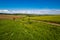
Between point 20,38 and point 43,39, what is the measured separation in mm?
3424

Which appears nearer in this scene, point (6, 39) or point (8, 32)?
point (6, 39)

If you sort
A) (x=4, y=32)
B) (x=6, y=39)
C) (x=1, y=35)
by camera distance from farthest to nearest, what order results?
(x=4, y=32) → (x=1, y=35) → (x=6, y=39)

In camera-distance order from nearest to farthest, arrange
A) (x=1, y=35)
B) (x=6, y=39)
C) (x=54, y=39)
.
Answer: (x=6, y=39) < (x=1, y=35) < (x=54, y=39)

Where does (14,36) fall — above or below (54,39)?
above

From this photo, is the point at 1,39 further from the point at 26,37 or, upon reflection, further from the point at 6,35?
the point at 26,37

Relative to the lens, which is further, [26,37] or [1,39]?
[26,37]

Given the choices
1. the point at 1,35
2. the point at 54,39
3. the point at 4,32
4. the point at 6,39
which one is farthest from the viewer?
the point at 54,39

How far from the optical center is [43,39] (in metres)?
15.3

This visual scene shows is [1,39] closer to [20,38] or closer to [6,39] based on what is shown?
[6,39]

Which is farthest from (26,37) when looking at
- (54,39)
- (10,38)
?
(54,39)

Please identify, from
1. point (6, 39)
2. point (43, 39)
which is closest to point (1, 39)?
point (6, 39)

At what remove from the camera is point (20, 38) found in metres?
13.9

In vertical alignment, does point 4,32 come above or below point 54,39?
above

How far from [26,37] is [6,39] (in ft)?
9.25
